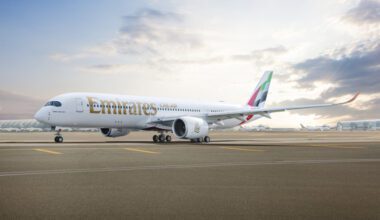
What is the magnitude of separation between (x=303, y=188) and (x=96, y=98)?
901 inches

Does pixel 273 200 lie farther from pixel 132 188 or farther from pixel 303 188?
pixel 132 188

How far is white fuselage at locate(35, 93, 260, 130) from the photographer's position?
86.6 feet

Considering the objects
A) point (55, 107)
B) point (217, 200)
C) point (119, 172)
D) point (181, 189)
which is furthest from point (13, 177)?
point (55, 107)

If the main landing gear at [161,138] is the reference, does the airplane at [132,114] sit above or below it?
above

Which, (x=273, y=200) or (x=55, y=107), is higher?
(x=55, y=107)

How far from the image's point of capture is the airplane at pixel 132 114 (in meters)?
26.6

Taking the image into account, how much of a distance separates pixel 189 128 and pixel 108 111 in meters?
6.16

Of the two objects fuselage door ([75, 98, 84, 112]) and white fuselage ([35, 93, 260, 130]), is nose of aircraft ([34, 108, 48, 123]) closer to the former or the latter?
white fuselage ([35, 93, 260, 130])

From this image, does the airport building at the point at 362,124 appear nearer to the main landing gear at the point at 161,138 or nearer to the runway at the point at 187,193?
the main landing gear at the point at 161,138

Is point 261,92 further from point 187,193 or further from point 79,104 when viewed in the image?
point 187,193

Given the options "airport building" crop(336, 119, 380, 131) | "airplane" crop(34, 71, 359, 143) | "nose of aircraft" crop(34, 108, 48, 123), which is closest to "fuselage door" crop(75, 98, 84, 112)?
"airplane" crop(34, 71, 359, 143)

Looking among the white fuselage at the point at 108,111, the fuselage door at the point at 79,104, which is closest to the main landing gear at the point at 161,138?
the white fuselage at the point at 108,111

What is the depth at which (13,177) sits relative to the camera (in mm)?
8359

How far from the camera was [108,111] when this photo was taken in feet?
92.7
